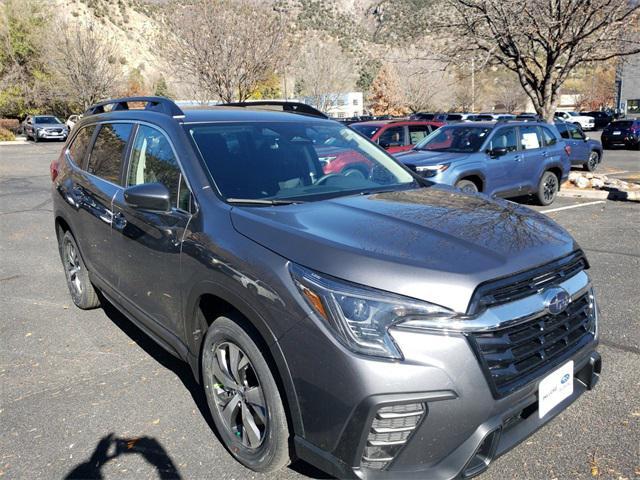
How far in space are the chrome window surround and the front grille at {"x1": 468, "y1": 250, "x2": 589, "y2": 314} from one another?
2cm

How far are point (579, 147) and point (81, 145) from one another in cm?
1520

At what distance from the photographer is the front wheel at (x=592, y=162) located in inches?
660

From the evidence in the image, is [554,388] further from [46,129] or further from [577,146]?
[46,129]

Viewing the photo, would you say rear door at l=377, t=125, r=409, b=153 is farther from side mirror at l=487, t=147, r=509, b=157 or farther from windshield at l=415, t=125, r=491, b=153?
side mirror at l=487, t=147, r=509, b=157

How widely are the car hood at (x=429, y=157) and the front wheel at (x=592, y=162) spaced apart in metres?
9.34

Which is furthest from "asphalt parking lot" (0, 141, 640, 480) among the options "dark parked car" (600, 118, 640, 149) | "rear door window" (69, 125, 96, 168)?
"dark parked car" (600, 118, 640, 149)

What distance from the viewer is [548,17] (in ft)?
39.0

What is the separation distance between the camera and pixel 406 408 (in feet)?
6.82

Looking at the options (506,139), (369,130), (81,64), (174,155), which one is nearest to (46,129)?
(81,64)

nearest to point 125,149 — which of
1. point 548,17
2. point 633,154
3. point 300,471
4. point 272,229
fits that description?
point 272,229

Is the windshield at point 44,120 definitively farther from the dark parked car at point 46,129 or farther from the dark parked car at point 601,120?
the dark parked car at point 601,120

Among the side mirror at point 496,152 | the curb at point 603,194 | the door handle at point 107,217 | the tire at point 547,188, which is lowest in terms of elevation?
the curb at point 603,194

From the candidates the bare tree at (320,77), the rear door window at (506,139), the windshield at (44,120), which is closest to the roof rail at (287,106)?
the rear door window at (506,139)

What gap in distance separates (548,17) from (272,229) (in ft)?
38.8
